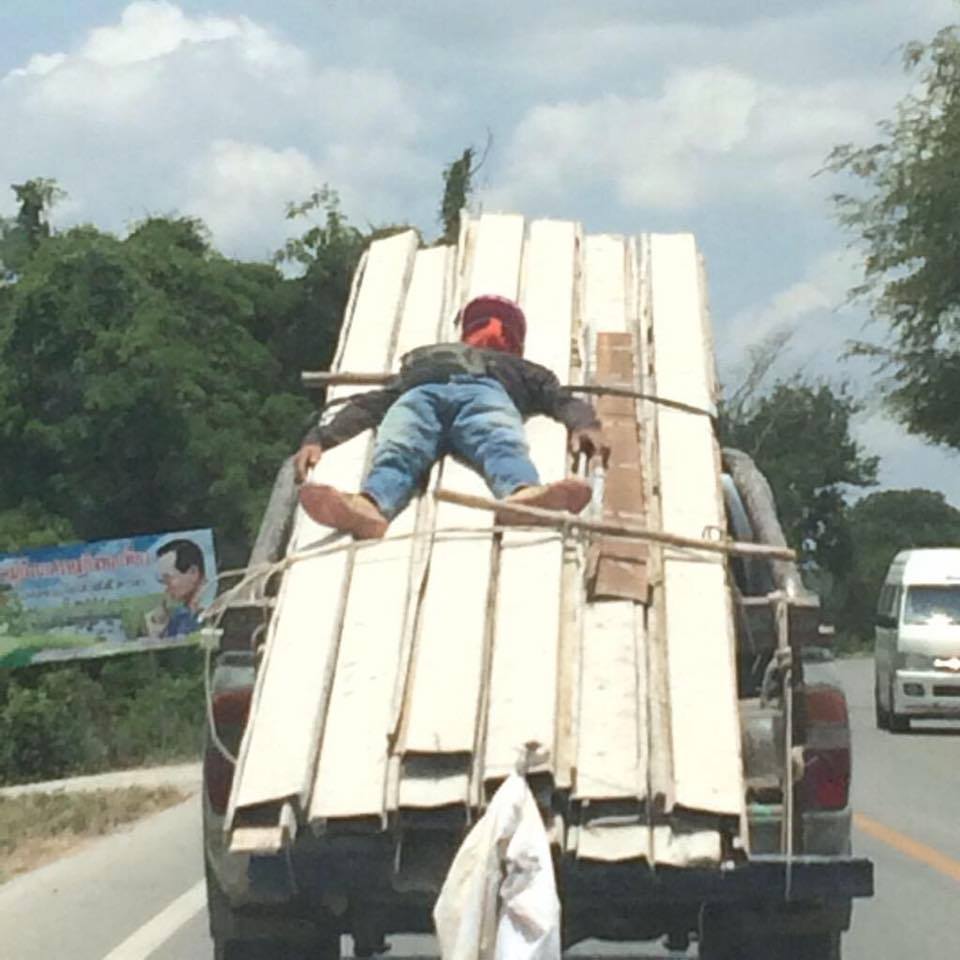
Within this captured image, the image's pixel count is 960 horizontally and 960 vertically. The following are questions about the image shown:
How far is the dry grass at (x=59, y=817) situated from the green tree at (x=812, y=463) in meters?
70.0

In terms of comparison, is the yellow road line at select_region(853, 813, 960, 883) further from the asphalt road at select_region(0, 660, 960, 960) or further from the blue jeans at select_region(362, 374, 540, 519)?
the blue jeans at select_region(362, 374, 540, 519)

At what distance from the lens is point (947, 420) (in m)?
48.0

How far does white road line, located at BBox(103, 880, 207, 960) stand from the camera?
10.5 metres

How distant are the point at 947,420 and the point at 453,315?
3957cm

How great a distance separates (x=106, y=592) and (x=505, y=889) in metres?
25.0

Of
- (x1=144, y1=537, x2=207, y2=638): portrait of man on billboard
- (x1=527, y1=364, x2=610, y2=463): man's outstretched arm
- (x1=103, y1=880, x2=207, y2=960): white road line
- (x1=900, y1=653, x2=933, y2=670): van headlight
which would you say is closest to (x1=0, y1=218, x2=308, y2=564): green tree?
(x1=144, y1=537, x2=207, y2=638): portrait of man on billboard

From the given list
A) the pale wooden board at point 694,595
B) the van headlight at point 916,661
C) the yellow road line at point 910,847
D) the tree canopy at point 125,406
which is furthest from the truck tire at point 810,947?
the tree canopy at point 125,406

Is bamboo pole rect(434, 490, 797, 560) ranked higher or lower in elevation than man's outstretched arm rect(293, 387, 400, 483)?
lower

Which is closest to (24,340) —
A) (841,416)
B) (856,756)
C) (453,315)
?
(856,756)

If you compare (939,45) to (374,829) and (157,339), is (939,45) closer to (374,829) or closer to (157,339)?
(157,339)

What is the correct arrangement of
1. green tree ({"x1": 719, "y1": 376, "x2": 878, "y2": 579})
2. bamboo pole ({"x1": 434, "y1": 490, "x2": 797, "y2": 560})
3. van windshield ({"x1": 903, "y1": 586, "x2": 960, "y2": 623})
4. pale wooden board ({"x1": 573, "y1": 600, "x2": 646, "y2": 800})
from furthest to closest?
green tree ({"x1": 719, "y1": 376, "x2": 878, "y2": 579})
van windshield ({"x1": 903, "y1": 586, "x2": 960, "y2": 623})
bamboo pole ({"x1": 434, "y1": 490, "x2": 797, "y2": 560})
pale wooden board ({"x1": 573, "y1": 600, "x2": 646, "y2": 800})

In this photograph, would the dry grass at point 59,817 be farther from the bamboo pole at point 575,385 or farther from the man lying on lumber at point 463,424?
the man lying on lumber at point 463,424

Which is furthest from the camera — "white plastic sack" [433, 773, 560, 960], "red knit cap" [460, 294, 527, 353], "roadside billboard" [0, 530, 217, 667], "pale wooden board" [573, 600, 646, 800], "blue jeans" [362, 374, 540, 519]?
"roadside billboard" [0, 530, 217, 667]

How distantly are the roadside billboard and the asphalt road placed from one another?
38.0 ft
